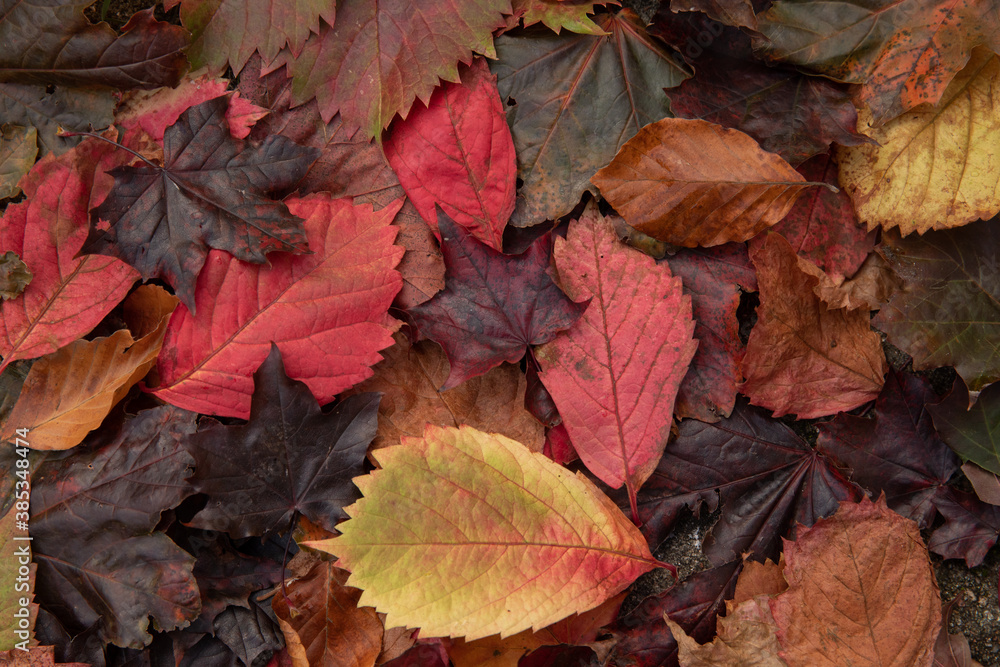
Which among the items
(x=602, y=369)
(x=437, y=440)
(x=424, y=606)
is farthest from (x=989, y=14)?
(x=424, y=606)

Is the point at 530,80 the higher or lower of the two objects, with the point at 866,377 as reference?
higher

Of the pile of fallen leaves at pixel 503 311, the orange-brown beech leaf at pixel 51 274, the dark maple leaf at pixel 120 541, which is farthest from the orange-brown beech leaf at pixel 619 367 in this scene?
the orange-brown beech leaf at pixel 51 274

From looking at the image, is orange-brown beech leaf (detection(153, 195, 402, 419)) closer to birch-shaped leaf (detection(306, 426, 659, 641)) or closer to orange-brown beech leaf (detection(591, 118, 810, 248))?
birch-shaped leaf (detection(306, 426, 659, 641))

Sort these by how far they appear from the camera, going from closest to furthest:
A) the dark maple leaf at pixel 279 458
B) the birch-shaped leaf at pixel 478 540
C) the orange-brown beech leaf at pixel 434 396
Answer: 1. the birch-shaped leaf at pixel 478 540
2. the dark maple leaf at pixel 279 458
3. the orange-brown beech leaf at pixel 434 396

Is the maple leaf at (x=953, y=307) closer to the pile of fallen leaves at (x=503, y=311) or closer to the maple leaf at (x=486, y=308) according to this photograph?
the pile of fallen leaves at (x=503, y=311)

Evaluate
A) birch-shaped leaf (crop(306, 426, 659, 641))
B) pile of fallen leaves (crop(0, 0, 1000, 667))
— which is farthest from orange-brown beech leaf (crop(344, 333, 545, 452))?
birch-shaped leaf (crop(306, 426, 659, 641))

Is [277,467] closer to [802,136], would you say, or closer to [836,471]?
[836,471]

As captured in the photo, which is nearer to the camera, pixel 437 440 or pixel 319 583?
pixel 437 440
